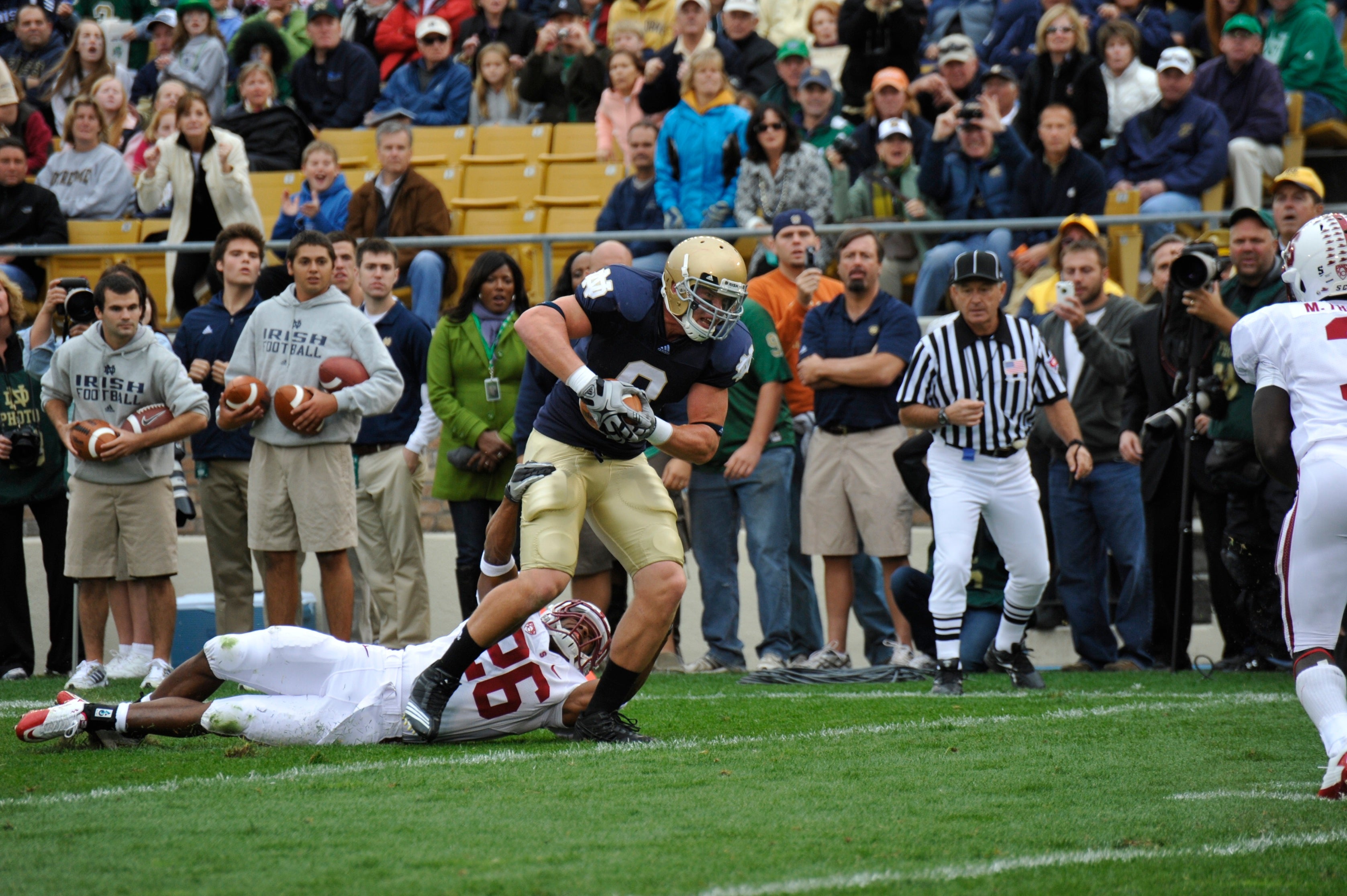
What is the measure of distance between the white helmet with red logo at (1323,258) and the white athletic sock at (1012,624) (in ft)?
8.54

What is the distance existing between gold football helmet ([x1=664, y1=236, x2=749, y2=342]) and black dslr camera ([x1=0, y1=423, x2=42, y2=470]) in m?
4.37

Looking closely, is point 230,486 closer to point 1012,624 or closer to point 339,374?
point 339,374

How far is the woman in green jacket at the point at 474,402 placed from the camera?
26.0ft

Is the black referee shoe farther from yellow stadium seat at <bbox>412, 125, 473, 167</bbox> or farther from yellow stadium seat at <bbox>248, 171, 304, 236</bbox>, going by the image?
yellow stadium seat at <bbox>248, 171, 304, 236</bbox>

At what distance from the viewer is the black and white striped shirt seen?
6.65 meters

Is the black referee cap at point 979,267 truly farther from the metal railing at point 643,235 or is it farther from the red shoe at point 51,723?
the red shoe at point 51,723

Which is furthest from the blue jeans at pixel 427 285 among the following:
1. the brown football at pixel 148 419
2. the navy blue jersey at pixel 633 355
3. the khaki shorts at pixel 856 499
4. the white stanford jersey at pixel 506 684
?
the white stanford jersey at pixel 506 684

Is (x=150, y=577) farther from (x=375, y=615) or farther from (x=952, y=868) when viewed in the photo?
(x=952, y=868)

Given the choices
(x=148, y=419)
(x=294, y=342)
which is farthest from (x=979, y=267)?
(x=148, y=419)

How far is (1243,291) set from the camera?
7.50 meters

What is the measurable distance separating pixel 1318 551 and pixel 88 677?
5.34 m

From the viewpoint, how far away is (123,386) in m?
7.39

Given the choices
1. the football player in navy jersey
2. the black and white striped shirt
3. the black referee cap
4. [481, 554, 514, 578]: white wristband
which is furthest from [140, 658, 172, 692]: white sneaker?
the black referee cap

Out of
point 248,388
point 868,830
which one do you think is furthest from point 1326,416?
point 248,388
